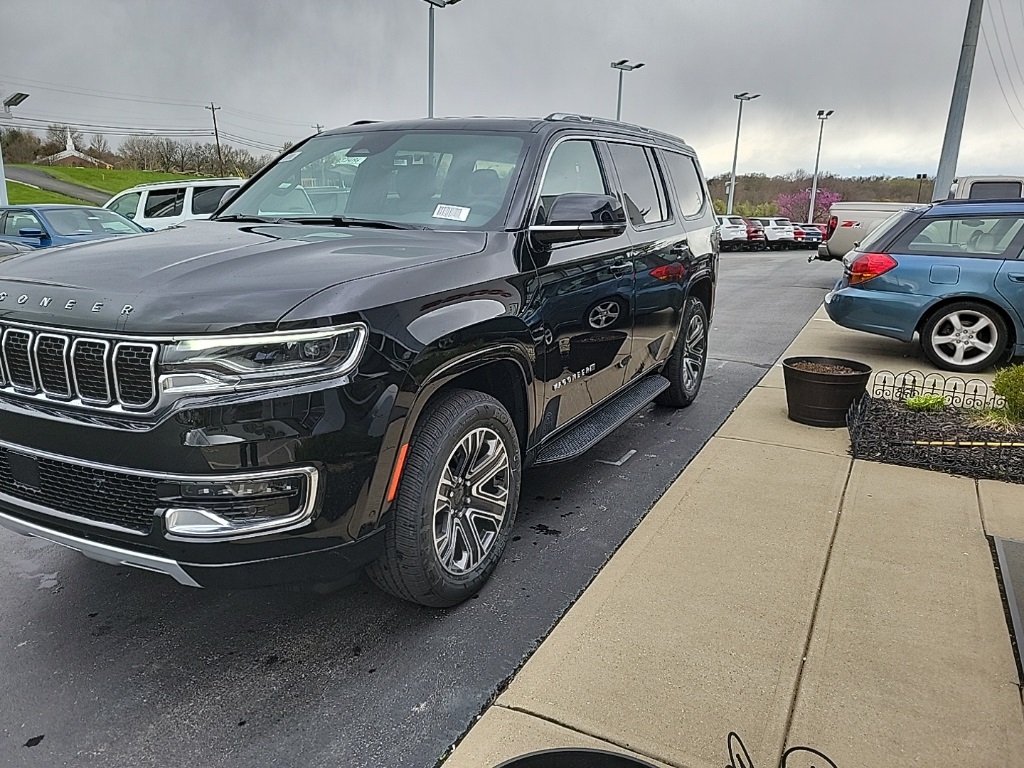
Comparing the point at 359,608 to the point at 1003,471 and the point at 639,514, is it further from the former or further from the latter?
the point at 1003,471

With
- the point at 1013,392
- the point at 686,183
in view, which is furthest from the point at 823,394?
the point at 686,183

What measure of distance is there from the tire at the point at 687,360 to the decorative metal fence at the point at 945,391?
136cm

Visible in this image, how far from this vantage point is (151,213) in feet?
46.5

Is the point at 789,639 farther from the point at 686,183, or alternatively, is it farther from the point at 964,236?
the point at 964,236

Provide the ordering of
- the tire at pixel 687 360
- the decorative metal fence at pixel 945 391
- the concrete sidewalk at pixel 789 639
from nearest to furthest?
the concrete sidewalk at pixel 789 639, the decorative metal fence at pixel 945 391, the tire at pixel 687 360

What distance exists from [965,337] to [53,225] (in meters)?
12.2

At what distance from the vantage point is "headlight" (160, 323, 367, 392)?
7.30ft

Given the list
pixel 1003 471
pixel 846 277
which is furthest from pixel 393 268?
pixel 846 277

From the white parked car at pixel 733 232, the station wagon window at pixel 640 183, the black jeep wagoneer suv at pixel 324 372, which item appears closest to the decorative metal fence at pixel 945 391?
the station wagon window at pixel 640 183

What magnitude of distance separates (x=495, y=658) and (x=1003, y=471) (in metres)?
3.52

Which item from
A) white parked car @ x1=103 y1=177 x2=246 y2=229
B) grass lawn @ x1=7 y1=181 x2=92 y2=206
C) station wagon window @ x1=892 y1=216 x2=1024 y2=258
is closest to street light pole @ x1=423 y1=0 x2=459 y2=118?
white parked car @ x1=103 y1=177 x2=246 y2=229

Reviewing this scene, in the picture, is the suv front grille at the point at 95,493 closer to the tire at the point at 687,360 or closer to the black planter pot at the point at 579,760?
the black planter pot at the point at 579,760

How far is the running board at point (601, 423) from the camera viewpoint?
3.77 metres

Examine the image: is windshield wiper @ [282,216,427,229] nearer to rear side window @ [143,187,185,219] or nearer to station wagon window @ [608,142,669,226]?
station wagon window @ [608,142,669,226]
